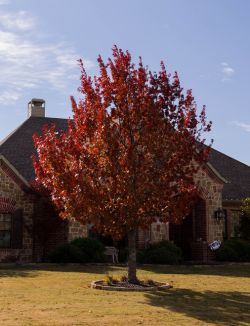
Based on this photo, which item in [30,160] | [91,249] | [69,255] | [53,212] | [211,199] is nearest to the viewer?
[69,255]

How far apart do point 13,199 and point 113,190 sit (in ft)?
35.7

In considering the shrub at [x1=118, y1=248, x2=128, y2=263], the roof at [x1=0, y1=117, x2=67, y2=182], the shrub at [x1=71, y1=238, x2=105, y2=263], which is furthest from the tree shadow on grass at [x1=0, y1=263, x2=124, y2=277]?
the roof at [x1=0, y1=117, x2=67, y2=182]

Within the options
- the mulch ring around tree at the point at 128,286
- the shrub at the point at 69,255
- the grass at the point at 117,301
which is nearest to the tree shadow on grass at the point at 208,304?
the grass at the point at 117,301

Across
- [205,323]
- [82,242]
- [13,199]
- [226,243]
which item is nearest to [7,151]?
[13,199]

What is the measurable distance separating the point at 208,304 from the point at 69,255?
10814 mm

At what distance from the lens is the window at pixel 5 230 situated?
23312mm

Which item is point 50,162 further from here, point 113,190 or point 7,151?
point 7,151

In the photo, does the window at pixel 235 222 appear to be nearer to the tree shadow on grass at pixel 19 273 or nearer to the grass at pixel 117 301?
the grass at pixel 117 301

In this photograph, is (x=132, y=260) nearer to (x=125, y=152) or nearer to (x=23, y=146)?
(x=125, y=152)

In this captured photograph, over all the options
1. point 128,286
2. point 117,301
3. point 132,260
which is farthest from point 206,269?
point 117,301

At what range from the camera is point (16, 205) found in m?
23.8

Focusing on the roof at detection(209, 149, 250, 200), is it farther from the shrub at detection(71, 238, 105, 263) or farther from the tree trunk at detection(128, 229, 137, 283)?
the tree trunk at detection(128, 229, 137, 283)

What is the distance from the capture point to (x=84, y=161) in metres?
13.9

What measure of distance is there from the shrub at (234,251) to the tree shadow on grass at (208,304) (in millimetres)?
11079
